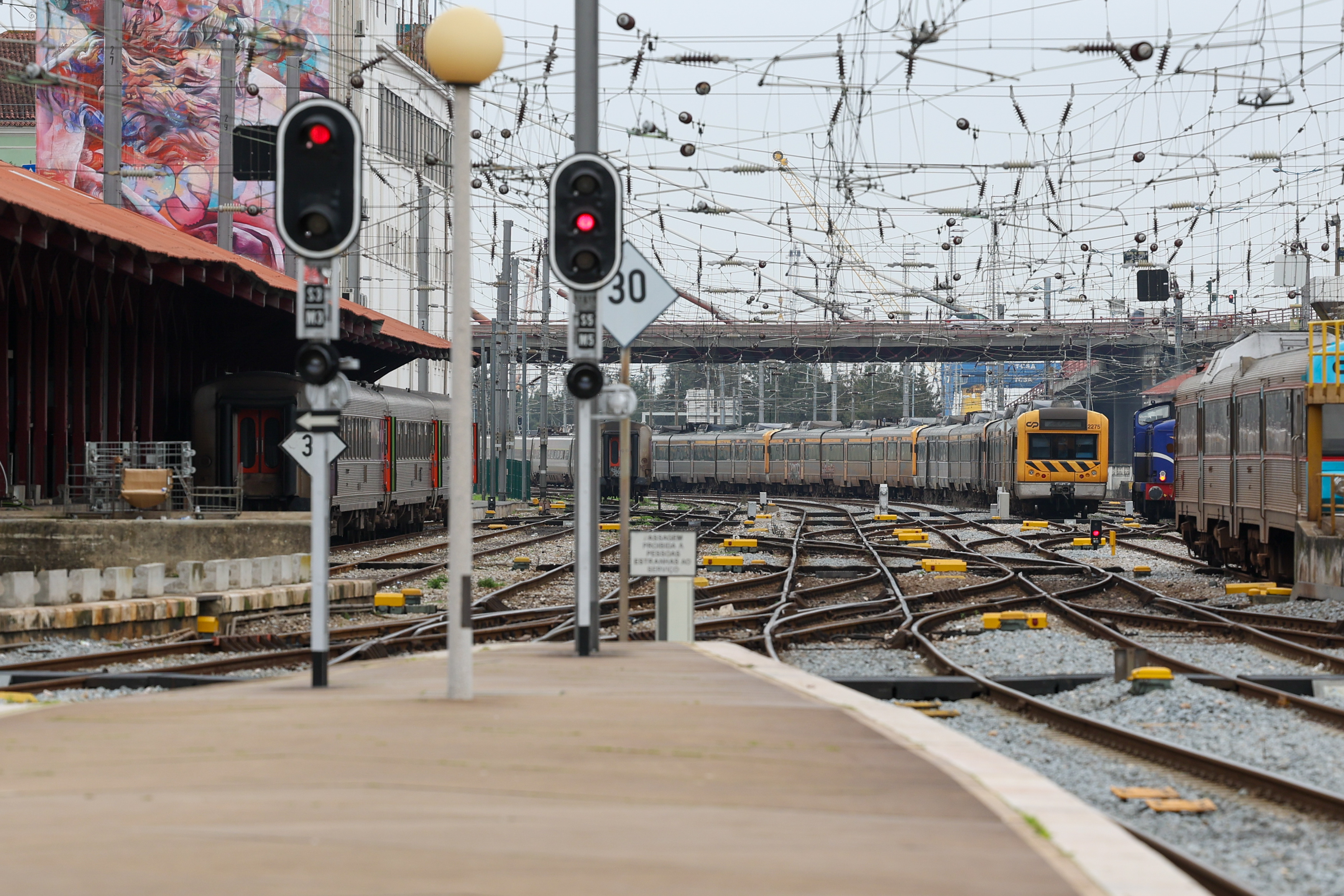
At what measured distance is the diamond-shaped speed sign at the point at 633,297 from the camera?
12.0m

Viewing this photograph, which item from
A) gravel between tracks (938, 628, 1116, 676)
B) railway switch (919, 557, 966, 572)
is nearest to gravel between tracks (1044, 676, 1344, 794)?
gravel between tracks (938, 628, 1116, 676)

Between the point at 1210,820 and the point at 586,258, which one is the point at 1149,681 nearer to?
the point at 1210,820

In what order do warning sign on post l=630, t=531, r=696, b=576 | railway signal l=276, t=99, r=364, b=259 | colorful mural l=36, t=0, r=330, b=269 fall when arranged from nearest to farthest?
railway signal l=276, t=99, r=364, b=259 < warning sign on post l=630, t=531, r=696, b=576 < colorful mural l=36, t=0, r=330, b=269

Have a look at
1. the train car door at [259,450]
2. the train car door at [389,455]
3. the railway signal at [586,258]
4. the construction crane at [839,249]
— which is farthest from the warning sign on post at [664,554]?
the train car door at [389,455]

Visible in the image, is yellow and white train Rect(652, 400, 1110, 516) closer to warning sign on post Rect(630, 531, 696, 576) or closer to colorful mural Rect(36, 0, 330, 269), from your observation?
colorful mural Rect(36, 0, 330, 269)

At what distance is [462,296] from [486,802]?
3.63 meters

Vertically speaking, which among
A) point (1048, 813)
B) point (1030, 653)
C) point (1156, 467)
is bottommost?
point (1030, 653)

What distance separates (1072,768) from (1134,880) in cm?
427

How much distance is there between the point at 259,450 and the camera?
1251 inches

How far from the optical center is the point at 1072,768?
364 inches

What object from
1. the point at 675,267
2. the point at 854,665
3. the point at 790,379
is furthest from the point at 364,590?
the point at 790,379

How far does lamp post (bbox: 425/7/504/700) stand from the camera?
875cm

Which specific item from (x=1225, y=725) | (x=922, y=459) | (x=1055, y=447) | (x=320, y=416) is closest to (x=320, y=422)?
(x=320, y=416)

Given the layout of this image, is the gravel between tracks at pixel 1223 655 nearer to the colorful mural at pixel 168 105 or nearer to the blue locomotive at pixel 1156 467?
the blue locomotive at pixel 1156 467
